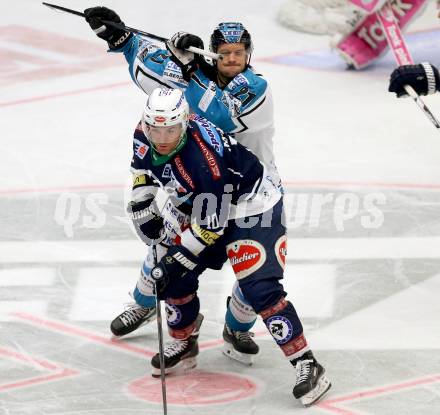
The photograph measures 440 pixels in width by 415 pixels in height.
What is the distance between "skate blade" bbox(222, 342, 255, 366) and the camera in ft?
18.3

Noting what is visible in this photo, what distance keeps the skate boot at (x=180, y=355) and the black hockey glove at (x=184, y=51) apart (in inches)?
45.7

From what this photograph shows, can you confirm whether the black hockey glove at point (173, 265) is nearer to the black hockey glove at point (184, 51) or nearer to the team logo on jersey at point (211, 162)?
the team logo on jersey at point (211, 162)

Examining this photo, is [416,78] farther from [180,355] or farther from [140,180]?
[180,355]

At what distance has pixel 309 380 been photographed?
512cm

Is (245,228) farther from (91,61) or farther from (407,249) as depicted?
(91,61)

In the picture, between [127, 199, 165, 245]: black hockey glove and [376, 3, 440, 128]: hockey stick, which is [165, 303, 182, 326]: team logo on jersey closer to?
[127, 199, 165, 245]: black hockey glove

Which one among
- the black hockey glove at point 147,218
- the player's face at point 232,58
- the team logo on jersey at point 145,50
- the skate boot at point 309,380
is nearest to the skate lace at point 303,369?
A: the skate boot at point 309,380

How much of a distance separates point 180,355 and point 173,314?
0.21 m

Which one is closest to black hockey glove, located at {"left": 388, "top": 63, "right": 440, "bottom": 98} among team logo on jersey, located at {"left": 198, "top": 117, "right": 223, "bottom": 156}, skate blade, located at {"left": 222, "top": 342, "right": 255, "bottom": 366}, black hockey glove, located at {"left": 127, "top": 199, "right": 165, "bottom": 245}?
team logo on jersey, located at {"left": 198, "top": 117, "right": 223, "bottom": 156}

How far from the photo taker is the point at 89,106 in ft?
30.5

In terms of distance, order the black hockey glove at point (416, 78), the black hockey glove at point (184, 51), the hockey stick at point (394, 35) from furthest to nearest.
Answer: the hockey stick at point (394, 35) < the black hockey glove at point (416, 78) < the black hockey glove at point (184, 51)

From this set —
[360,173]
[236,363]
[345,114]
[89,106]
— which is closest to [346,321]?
[236,363]

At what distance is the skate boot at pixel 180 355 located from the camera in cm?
549

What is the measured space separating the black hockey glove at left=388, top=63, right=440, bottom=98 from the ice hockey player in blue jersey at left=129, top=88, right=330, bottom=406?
1.12 m
